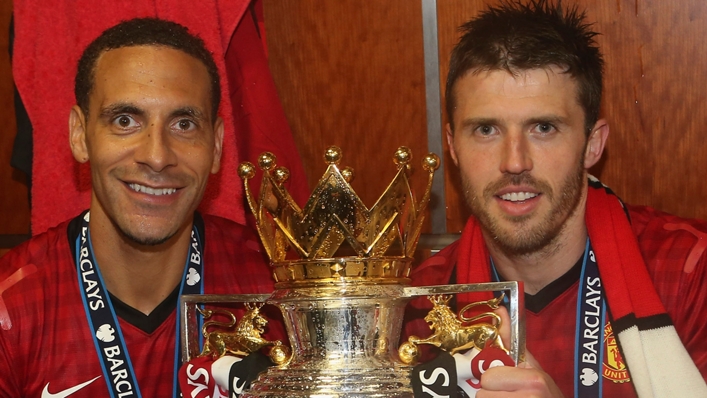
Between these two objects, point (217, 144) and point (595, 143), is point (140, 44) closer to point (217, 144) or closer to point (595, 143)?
point (217, 144)

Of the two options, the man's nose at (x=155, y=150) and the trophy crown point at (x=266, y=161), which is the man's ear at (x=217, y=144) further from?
the trophy crown point at (x=266, y=161)

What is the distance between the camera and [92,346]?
1.42 metres

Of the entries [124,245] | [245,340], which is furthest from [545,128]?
[124,245]

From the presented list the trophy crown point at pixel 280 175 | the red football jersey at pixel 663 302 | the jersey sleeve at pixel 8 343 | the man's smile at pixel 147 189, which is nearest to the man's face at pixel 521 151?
the red football jersey at pixel 663 302

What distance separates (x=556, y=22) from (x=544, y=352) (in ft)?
1.65

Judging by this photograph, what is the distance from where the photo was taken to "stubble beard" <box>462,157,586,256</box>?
4.39ft

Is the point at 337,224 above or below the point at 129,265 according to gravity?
above

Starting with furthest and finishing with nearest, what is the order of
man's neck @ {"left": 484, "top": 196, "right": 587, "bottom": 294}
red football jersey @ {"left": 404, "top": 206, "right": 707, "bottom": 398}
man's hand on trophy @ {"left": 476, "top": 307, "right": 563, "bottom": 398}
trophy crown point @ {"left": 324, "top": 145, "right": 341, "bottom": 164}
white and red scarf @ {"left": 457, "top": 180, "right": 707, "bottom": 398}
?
man's neck @ {"left": 484, "top": 196, "right": 587, "bottom": 294} → red football jersey @ {"left": 404, "top": 206, "right": 707, "bottom": 398} → white and red scarf @ {"left": 457, "top": 180, "right": 707, "bottom": 398} → trophy crown point @ {"left": 324, "top": 145, "right": 341, "bottom": 164} → man's hand on trophy @ {"left": 476, "top": 307, "right": 563, "bottom": 398}

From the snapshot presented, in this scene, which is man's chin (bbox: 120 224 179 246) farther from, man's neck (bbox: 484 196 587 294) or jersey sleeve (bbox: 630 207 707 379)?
jersey sleeve (bbox: 630 207 707 379)

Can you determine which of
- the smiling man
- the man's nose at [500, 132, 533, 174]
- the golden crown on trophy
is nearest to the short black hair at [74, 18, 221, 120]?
the smiling man

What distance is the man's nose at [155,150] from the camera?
4.42 ft

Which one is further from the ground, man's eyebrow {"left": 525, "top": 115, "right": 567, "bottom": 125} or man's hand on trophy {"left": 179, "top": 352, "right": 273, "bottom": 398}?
man's eyebrow {"left": 525, "top": 115, "right": 567, "bottom": 125}

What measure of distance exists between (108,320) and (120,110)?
0.33 m

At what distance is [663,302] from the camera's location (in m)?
1.35
